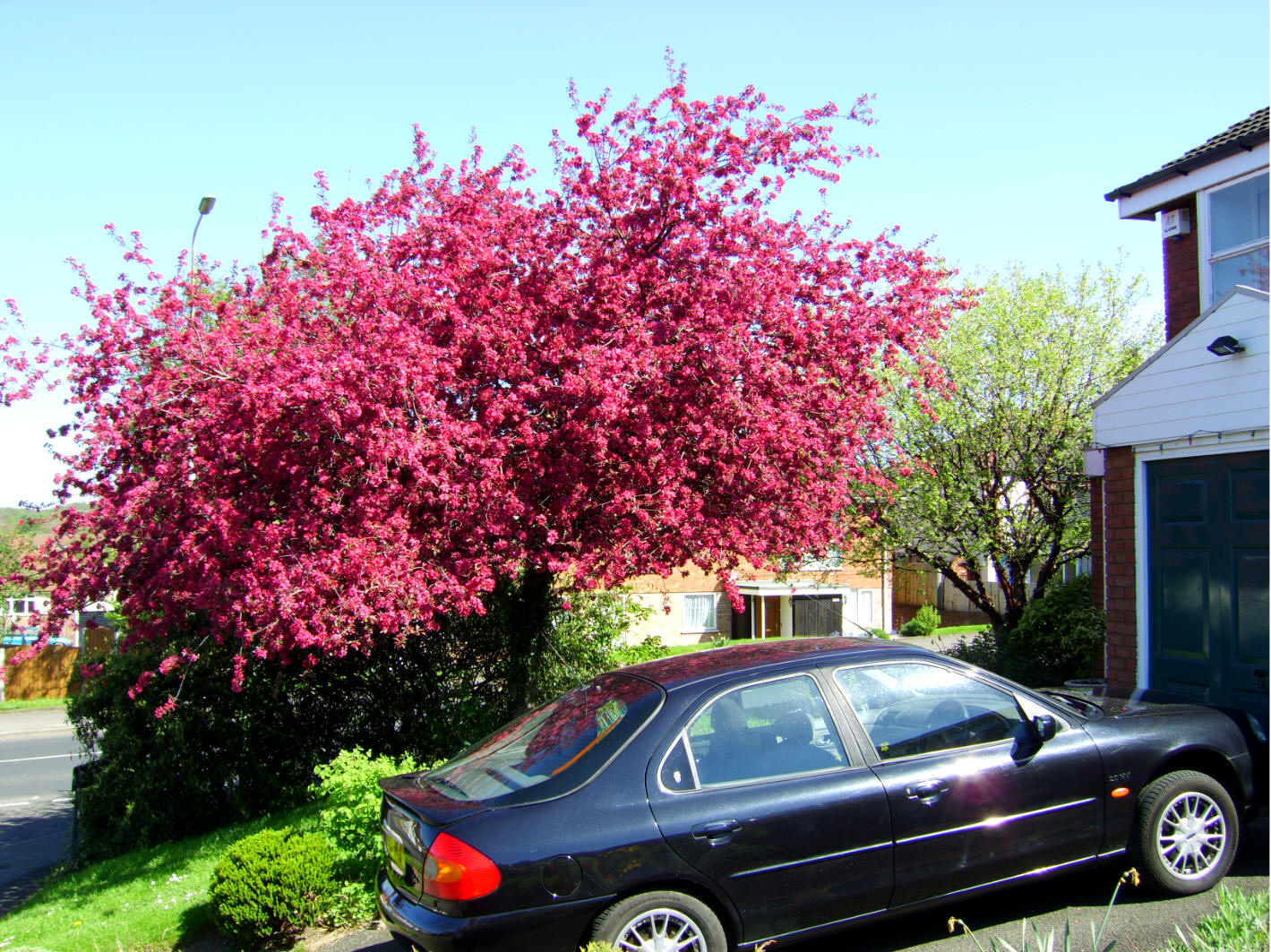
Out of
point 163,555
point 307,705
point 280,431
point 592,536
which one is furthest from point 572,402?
point 307,705

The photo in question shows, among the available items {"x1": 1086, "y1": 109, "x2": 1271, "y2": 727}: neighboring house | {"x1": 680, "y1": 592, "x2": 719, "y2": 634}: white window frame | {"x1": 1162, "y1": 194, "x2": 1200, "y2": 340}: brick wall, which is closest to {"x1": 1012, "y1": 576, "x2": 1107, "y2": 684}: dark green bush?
{"x1": 1086, "y1": 109, "x2": 1271, "y2": 727}: neighboring house

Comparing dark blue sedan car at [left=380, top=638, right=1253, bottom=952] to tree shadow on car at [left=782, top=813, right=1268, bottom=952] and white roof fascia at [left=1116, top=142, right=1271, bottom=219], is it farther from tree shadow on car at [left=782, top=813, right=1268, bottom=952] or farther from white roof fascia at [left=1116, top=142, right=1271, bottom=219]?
white roof fascia at [left=1116, top=142, right=1271, bottom=219]

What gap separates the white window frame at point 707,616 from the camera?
105 ft

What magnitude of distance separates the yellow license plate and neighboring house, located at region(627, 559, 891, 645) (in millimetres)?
25130

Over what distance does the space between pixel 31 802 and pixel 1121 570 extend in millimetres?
14304

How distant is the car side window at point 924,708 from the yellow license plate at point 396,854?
2.17 m

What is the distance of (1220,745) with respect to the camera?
5.03 m

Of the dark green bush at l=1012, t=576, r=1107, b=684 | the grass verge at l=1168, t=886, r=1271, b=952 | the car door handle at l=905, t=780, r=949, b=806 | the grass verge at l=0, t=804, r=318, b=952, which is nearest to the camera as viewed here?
the grass verge at l=1168, t=886, r=1271, b=952

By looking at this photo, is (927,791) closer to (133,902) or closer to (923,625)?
(133,902)

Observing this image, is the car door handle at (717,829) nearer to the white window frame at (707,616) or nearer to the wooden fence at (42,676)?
the wooden fence at (42,676)

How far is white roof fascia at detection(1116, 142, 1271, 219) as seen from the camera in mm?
9438

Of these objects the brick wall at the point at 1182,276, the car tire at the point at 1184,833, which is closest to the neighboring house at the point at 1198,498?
the brick wall at the point at 1182,276

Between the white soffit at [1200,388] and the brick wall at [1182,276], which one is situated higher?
the brick wall at [1182,276]

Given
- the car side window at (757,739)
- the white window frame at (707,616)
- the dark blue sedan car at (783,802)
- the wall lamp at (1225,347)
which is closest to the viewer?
the dark blue sedan car at (783,802)
